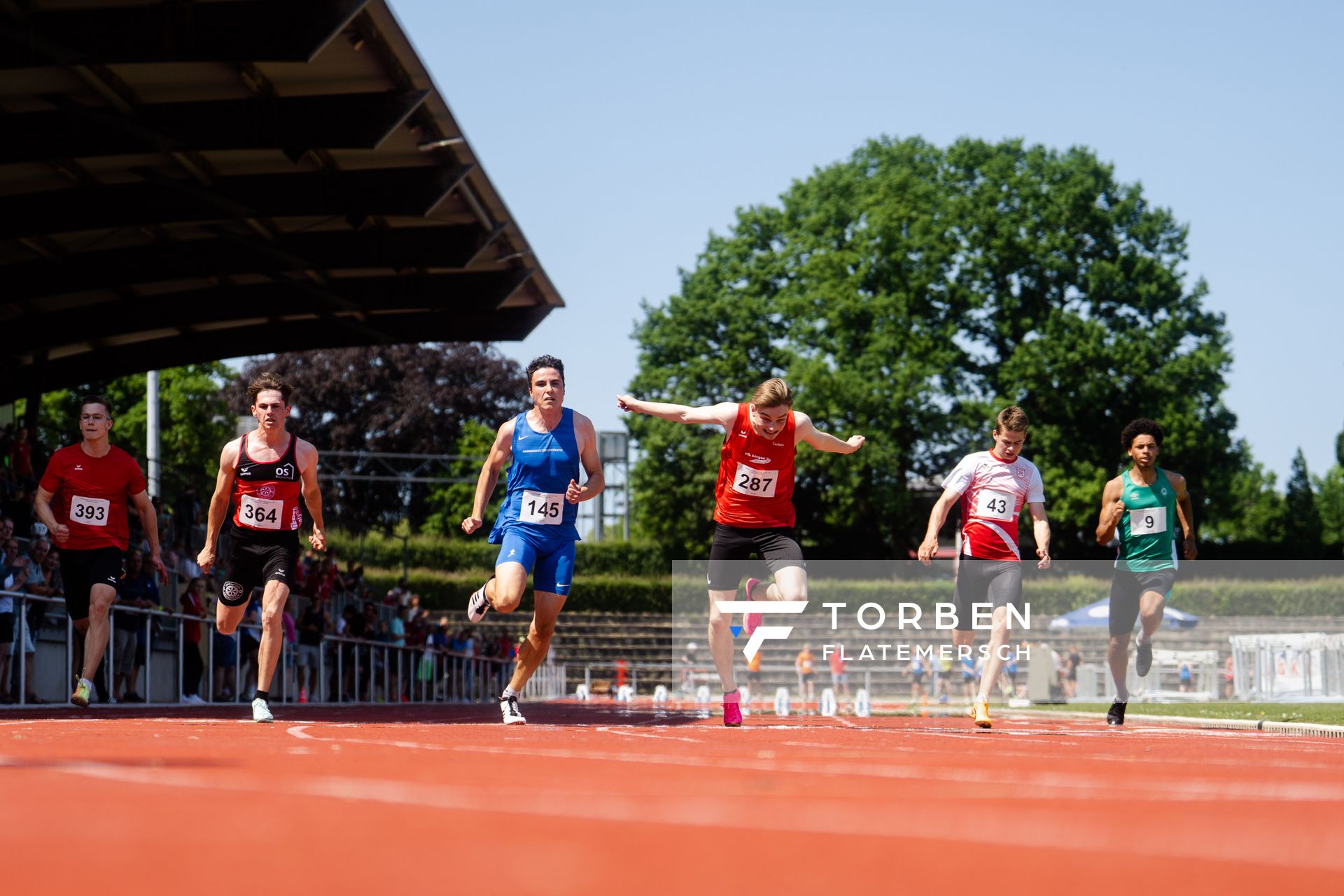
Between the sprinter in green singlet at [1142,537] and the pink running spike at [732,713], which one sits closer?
the pink running spike at [732,713]

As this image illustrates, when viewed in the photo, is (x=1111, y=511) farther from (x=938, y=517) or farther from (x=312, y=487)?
(x=312, y=487)

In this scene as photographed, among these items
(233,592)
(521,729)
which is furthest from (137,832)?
(233,592)

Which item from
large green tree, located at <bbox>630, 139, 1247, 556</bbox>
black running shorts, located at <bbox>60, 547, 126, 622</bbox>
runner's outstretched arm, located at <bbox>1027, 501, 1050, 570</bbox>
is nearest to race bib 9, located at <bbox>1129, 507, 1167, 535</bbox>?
runner's outstretched arm, located at <bbox>1027, 501, 1050, 570</bbox>

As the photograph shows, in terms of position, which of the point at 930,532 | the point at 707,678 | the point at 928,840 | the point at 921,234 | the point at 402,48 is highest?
the point at 921,234

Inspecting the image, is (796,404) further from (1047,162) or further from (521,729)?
(521,729)

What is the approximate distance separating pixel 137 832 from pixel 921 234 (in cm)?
5127

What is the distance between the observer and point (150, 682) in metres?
17.3

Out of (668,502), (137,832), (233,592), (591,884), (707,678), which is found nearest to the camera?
(591,884)

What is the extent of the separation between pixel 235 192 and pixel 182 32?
14.0 ft

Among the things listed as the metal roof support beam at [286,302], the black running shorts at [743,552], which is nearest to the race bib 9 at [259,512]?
the black running shorts at [743,552]

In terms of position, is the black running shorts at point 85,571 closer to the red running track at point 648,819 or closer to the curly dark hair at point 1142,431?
the red running track at point 648,819

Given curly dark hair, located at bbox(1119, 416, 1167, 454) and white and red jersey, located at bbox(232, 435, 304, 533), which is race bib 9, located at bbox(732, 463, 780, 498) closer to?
white and red jersey, located at bbox(232, 435, 304, 533)

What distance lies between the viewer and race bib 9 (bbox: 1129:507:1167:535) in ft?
38.3

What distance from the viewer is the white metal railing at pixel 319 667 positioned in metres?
14.5
